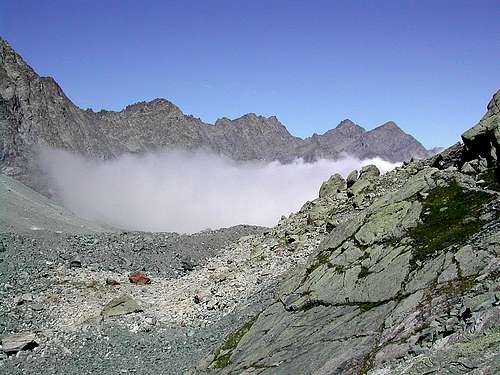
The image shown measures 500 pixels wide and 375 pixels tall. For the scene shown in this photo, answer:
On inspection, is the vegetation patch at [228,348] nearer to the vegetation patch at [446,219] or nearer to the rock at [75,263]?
the vegetation patch at [446,219]

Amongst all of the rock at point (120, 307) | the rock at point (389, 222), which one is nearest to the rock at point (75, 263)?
the rock at point (120, 307)

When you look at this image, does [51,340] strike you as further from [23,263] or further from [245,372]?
[245,372]

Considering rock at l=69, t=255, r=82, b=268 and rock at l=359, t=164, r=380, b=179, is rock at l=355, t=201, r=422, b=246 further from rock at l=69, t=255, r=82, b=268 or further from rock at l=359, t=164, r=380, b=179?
rock at l=69, t=255, r=82, b=268

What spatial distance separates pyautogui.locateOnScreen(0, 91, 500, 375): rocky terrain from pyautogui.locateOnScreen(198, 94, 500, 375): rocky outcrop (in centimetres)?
6

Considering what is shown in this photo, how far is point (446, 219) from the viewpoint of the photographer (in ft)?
67.7

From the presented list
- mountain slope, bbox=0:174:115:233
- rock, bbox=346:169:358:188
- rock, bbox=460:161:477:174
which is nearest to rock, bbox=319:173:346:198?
rock, bbox=346:169:358:188

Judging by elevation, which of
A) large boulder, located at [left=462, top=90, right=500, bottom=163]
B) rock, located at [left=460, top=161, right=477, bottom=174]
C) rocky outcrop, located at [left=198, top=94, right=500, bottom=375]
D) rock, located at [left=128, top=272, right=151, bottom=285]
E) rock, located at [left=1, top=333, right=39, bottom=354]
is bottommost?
rock, located at [left=1, top=333, right=39, bottom=354]

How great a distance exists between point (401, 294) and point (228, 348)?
29.8 feet

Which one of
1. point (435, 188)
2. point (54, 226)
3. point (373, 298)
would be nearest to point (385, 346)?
point (373, 298)

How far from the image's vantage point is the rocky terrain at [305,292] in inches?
597

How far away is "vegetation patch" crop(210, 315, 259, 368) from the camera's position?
2157 centimetres

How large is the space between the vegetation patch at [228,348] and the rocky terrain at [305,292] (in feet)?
0.36

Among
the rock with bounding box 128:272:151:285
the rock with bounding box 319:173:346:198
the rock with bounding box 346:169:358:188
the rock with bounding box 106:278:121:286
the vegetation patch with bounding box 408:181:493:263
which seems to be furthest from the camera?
the rock with bounding box 319:173:346:198

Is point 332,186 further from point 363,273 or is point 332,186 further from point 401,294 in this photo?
point 401,294
